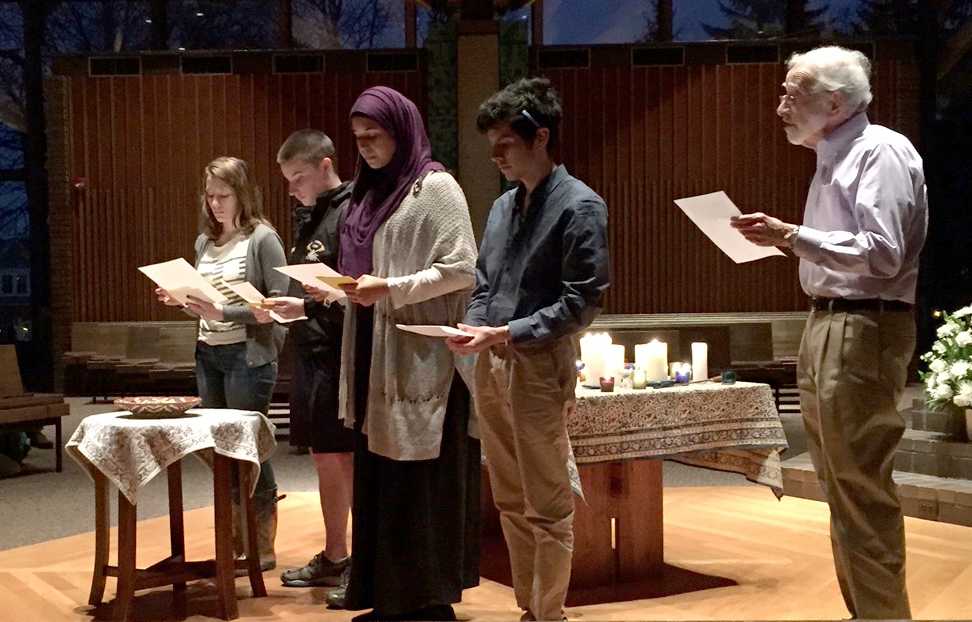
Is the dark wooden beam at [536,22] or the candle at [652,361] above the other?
the dark wooden beam at [536,22]

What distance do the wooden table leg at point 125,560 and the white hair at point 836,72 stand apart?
2204 millimetres

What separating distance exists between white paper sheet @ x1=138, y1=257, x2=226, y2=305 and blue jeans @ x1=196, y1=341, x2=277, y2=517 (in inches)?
13.2

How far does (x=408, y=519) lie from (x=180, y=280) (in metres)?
1.07

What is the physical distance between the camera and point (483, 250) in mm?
2807

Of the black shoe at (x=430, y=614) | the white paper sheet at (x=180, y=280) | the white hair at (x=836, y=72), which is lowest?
the black shoe at (x=430, y=614)

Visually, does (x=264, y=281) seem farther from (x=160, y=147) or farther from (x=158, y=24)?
(x=158, y=24)

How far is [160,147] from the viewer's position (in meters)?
10.8

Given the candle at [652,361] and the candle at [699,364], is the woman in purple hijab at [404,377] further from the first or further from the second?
the candle at [699,364]

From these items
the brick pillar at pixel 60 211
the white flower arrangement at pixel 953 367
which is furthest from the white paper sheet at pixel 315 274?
the brick pillar at pixel 60 211

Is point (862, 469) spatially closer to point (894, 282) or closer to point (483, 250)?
point (894, 282)

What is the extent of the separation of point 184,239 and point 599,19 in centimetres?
542

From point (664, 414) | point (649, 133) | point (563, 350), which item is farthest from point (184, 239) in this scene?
point (563, 350)

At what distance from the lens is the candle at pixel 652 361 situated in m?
3.74

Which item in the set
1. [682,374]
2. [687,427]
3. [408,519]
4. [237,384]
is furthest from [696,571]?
[237,384]
